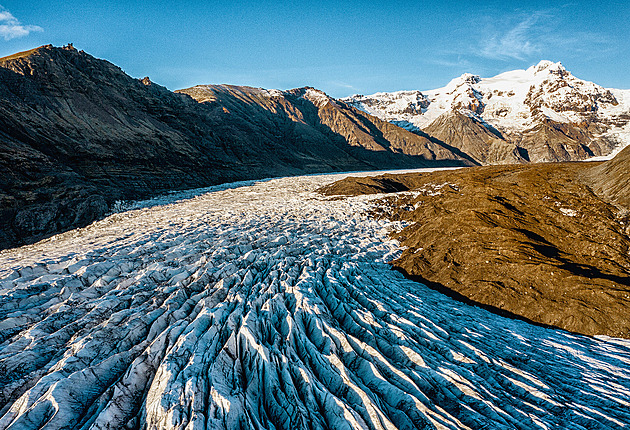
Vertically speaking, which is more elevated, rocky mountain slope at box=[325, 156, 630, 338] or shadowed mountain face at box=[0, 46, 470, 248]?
shadowed mountain face at box=[0, 46, 470, 248]

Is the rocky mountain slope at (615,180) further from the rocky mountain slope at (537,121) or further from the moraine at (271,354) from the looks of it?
the rocky mountain slope at (537,121)

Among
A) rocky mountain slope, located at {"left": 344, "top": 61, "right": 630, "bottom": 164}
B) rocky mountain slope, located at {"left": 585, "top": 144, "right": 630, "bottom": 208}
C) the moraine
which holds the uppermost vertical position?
rocky mountain slope, located at {"left": 344, "top": 61, "right": 630, "bottom": 164}

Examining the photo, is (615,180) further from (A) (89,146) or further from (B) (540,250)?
(A) (89,146)

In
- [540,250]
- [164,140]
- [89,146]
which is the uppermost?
[164,140]

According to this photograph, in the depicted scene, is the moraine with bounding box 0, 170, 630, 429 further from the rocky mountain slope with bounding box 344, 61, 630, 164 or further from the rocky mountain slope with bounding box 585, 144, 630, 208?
the rocky mountain slope with bounding box 344, 61, 630, 164

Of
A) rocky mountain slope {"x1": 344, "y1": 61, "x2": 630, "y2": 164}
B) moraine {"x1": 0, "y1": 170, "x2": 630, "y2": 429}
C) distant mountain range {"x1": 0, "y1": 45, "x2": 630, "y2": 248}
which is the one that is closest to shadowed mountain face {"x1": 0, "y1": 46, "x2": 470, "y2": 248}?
distant mountain range {"x1": 0, "y1": 45, "x2": 630, "y2": 248}

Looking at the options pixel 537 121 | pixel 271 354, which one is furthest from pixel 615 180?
pixel 537 121

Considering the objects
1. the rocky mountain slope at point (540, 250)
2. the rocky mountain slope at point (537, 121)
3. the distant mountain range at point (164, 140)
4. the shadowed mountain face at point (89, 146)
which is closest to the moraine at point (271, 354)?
the rocky mountain slope at point (540, 250)
